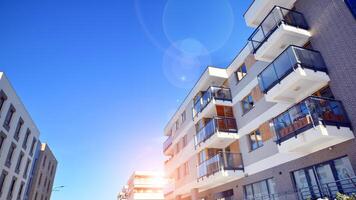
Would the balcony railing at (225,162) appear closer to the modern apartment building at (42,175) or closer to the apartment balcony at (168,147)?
the apartment balcony at (168,147)

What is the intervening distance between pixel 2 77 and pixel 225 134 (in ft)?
73.9

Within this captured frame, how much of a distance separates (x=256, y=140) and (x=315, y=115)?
639cm

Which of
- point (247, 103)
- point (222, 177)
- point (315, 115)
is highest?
point (247, 103)

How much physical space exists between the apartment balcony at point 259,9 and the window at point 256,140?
25.0 ft

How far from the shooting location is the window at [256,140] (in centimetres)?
1593

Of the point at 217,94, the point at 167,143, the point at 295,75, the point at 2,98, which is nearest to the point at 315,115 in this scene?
the point at 295,75

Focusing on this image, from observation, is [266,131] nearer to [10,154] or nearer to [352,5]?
[352,5]

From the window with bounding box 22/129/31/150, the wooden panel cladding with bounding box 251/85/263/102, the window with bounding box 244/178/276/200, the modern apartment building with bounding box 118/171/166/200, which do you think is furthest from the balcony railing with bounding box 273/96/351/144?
the modern apartment building with bounding box 118/171/166/200

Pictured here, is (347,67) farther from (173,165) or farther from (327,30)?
(173,165)

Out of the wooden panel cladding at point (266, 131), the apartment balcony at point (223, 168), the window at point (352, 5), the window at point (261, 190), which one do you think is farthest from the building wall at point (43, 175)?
the window at point (352, 5)

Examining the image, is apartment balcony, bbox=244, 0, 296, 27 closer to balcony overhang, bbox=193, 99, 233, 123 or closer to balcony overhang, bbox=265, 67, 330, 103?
balcony overhang, bbox=265, 67, 330, 103

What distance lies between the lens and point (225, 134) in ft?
59.8

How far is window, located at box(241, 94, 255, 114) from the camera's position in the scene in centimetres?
1750

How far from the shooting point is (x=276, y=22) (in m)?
13.7
